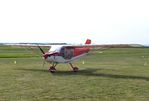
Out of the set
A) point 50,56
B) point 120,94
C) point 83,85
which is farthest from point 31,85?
point 50,56

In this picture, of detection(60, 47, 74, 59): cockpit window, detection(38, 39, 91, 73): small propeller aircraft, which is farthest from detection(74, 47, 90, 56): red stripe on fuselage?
detection(60, 47, 74, 59): cockpit window

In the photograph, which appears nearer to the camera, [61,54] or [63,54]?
[61,54]

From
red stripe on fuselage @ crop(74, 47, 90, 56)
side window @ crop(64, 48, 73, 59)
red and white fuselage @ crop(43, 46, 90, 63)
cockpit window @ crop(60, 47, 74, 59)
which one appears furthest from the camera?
red stripe on fuselage @ crop(74, 47, 90, 56)

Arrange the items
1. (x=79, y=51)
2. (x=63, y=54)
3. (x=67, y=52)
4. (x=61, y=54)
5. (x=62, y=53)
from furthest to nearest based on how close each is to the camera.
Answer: (x=79, y=51), (x=67, y=52), (x=63, y=54), (x=62, y=53), (x=61, y=54)

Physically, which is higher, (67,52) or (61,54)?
(67,52)

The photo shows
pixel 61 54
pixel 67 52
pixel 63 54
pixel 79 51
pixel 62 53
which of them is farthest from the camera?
pixel 79 51

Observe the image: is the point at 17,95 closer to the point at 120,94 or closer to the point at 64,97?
the point at 64,97

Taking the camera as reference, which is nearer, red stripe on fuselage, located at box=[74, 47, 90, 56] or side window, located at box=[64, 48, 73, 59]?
side window, located at box=[64, 48, 73, 59]

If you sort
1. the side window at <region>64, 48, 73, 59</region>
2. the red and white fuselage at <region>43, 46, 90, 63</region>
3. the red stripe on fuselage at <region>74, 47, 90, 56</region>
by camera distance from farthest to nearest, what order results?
the red stripe on fuselage at <region>74, 47, 90, 56</region>, the side window at <region>64, 48, 73, 59</region>, the red and white fuselage at <region>43, 46, 90, 63</region>

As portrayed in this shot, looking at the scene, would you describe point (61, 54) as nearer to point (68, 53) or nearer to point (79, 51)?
point (68, 53)

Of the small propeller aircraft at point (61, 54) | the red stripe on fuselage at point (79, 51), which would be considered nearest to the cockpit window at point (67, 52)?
the small propeller aircraft at point (61, 54)

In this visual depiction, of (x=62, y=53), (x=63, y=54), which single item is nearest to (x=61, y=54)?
(x=62, y=53)

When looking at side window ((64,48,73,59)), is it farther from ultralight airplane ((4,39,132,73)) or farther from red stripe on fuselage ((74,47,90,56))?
red stripe on fuselage ((74,47,90,56))

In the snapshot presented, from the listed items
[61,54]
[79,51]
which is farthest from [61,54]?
[79,51]
